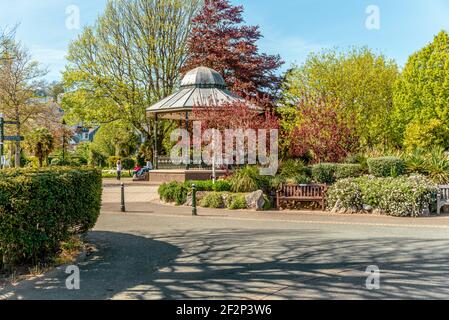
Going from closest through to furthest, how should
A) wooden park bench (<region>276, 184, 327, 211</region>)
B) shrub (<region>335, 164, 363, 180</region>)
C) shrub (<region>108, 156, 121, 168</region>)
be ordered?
wooden park bench (<region>276, 184, 327, 211</region>), shrub (<region>335, 164, 363, 180</region>), shrub (<region>108, 156, 121, 168</region>)

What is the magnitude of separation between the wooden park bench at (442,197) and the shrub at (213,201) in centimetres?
732

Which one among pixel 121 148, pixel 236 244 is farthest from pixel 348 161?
pixel 121 148

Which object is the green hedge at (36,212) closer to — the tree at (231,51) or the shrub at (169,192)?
the shrub at (169,192)

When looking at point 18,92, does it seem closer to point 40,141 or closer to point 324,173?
point 40,141

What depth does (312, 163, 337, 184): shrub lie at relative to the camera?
1761 cm

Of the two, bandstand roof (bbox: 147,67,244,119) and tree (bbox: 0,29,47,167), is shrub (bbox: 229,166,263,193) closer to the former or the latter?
bandstand roof (bbox: 147,67,244,119)

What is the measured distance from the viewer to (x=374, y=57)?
32219 mm

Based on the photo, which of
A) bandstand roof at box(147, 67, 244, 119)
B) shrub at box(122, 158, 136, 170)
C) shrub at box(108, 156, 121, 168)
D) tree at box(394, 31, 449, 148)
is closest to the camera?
bandstand roof at box(147, 67, 244, 119)

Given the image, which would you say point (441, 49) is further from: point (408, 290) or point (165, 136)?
point (408, 290)

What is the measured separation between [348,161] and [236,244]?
1176 centimetres

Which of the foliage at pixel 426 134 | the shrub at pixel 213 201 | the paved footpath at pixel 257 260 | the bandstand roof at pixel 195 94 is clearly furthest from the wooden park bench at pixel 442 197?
the foliage at pixel 426 134

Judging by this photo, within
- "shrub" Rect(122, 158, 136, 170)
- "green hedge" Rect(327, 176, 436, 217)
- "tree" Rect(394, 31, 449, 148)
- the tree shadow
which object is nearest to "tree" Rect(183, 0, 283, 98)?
"tree" Rect(394, 31, 449, 148)

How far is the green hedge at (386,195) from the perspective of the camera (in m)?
14.1

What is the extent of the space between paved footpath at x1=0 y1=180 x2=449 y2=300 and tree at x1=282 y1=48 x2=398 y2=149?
1653 cm
